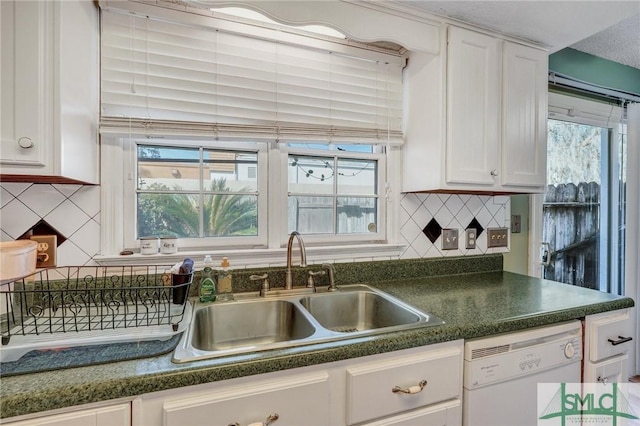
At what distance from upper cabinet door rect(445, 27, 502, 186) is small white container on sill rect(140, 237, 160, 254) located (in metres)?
1.35

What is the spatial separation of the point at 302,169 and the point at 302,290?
616mm

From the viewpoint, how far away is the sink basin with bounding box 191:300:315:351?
1203 mm

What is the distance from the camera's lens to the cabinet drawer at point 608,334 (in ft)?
4.18

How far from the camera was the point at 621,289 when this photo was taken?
2441 mm

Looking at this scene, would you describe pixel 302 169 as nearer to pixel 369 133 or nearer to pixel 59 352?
pixel 369 133

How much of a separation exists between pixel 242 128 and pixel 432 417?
4.38 feet

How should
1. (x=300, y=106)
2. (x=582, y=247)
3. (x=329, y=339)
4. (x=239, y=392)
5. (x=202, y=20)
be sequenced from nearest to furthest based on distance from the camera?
(x=239, y=392) < (x=329, y=339) < (x=202, y=20) < (x=300, y=106) < (x=582, y=247)

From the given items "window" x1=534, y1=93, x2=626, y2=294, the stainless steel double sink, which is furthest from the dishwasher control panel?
"window" x1=534, y1=93, x2=626, y2=294

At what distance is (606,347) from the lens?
4.27 feet

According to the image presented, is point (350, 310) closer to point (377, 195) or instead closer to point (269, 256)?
point (269, 256)

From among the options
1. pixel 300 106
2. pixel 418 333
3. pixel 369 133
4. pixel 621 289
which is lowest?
pixel 621 289

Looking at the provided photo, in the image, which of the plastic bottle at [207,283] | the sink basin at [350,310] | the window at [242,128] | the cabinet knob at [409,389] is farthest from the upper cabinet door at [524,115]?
the plastic bottle at [207,283]

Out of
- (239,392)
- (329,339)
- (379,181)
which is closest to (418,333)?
(329,339)

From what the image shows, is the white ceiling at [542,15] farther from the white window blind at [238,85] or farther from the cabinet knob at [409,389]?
the cabinet knob at [409,389]
